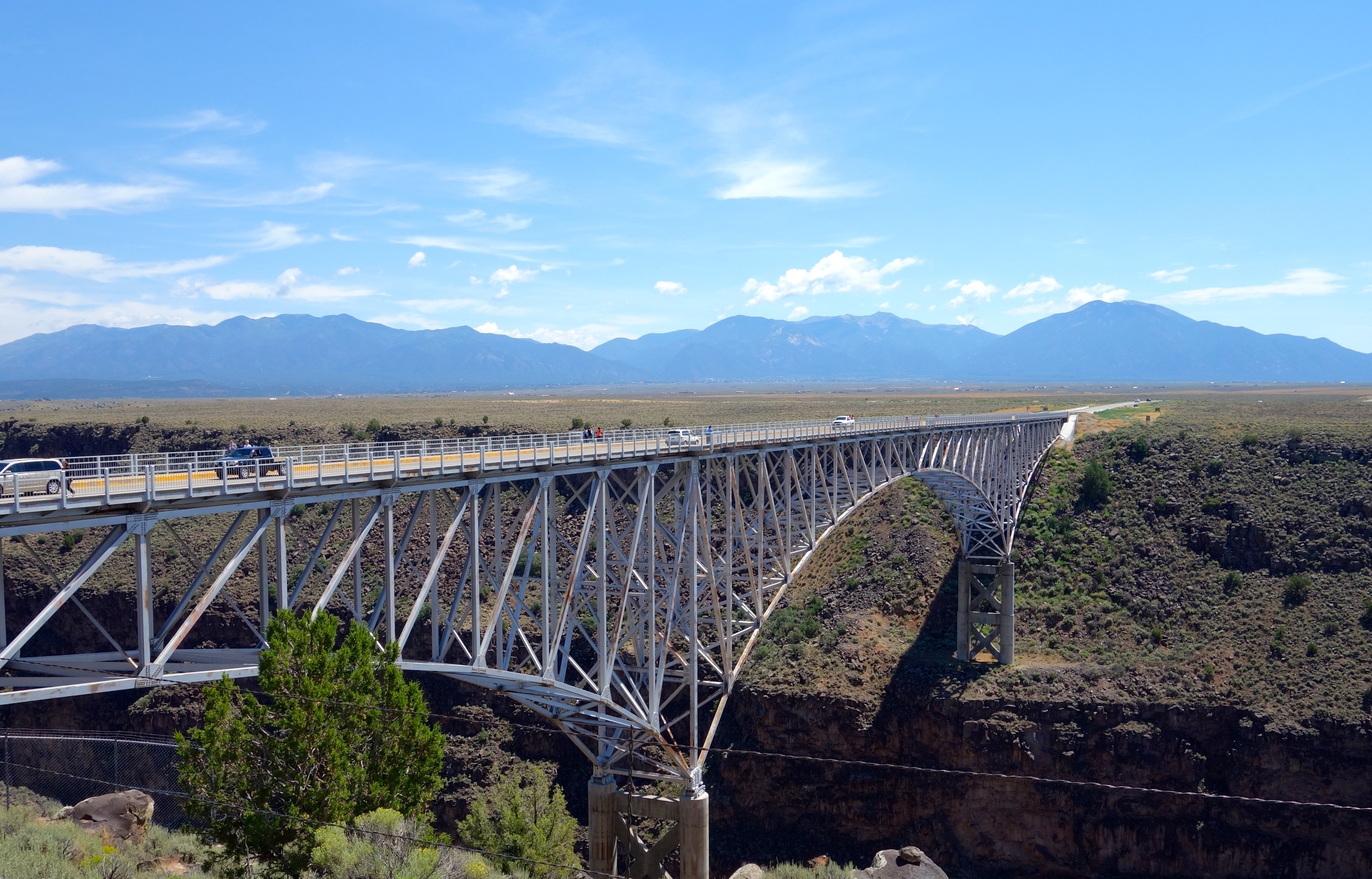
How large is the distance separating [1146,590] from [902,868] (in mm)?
29988

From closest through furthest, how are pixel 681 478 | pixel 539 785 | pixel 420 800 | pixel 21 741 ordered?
1. pixel 420 800
2. pixel 681 478
3. pixel 539 785
4. pixel 21 741

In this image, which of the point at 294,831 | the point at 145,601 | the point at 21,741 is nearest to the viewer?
the point at 145,601

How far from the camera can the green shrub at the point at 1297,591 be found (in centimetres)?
4950

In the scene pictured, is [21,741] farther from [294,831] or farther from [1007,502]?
[1007,502]

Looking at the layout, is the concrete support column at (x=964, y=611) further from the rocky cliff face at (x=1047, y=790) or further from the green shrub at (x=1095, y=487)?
the green shrub at (x=1095, y=487)

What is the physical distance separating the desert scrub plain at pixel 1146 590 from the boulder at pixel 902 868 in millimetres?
15896

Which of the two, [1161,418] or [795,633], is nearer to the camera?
[795,633]

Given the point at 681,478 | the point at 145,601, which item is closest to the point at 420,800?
the point at 145,601

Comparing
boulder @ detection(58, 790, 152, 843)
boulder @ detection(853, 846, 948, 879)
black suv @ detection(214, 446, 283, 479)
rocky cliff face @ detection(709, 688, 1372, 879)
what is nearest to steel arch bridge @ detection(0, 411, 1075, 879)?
black suv @ detection(214, 446, 283, 479)

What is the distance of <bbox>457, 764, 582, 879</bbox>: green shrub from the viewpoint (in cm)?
3186

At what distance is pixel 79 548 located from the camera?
175ft

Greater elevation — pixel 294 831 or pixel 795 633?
pixel 294 831

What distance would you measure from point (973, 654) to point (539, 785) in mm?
23621

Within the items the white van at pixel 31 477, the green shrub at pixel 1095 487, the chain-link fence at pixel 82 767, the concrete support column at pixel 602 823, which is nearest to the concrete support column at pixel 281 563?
the white van at pixel 31 477
